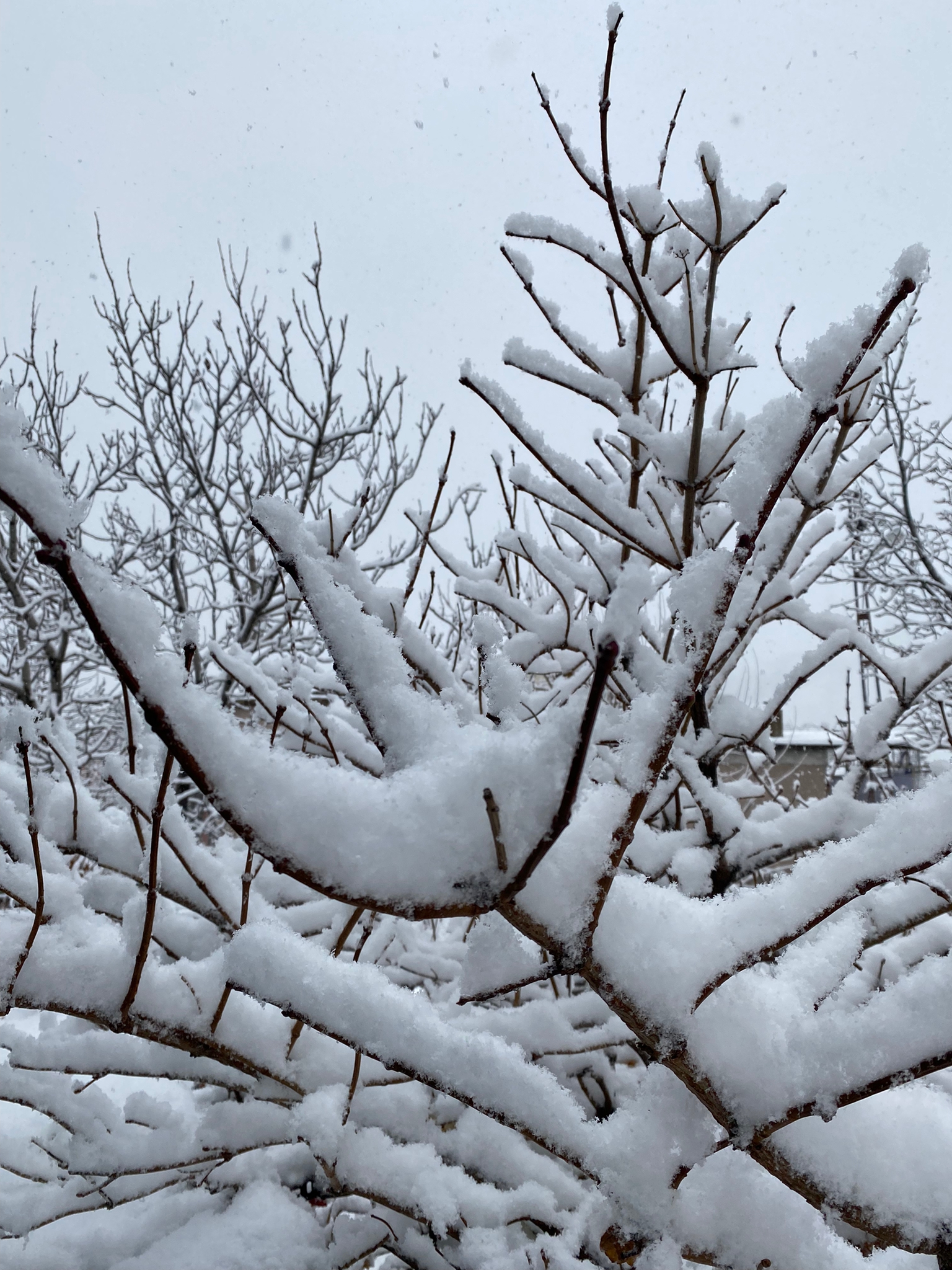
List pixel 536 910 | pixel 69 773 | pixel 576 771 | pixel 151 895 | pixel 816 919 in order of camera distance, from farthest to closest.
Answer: pixel 69 773 → pixel 151 895 → pixel 816 919 → pixel 536 910 → pixel 576 771

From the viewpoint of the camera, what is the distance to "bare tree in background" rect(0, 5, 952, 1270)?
570 mm

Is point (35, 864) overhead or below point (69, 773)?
below

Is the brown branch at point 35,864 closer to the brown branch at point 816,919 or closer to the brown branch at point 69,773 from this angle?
the brown branch at point 69,773

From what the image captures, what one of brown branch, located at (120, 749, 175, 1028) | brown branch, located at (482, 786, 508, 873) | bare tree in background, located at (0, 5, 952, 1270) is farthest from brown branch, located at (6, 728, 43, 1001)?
brown branch, located at (482, 786, 508, 873)

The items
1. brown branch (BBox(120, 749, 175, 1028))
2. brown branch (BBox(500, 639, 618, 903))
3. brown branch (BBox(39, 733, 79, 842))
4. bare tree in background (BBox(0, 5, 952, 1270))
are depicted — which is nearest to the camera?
brown branch (BBox(500, 639, 618, 903))

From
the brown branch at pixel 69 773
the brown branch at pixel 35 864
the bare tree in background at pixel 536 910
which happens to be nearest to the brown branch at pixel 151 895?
the bare tree in background at pixel 536 910

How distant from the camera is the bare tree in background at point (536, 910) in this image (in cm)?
57

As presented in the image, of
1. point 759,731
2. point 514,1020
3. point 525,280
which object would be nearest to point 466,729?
point 514,1020

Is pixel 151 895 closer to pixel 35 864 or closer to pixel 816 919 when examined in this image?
pixel 35 864

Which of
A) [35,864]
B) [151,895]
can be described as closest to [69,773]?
[35,864]

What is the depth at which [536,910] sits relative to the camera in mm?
618

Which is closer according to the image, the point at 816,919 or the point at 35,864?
the point at 816,919

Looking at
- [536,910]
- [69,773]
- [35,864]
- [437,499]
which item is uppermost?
[437,499]

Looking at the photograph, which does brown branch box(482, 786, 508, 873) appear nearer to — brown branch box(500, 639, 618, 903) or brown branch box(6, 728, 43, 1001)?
brown branch box(500, 639, 618, 903)
